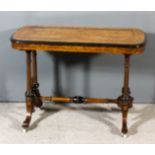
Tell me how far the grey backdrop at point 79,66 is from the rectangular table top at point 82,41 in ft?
0.91

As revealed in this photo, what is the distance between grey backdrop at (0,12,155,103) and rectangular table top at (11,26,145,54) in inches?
10.9

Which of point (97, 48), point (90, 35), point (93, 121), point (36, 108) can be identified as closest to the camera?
point (97, 48)

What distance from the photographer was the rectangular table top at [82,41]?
248cm

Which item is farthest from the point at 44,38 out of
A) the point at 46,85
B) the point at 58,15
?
the point at 46,85

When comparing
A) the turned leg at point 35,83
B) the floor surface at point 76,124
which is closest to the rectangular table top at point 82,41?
the turned leg at point 35,83

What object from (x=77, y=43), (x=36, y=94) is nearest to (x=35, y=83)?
(x=36, y=94)

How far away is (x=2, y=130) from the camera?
2803mm

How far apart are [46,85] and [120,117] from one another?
705 mm

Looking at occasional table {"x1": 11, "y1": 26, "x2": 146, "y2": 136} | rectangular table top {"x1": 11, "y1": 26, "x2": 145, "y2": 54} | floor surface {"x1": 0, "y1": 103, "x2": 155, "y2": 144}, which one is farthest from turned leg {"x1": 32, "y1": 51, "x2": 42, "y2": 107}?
rectangular table top {"x1": 11, "y1": 26, "x2": 145, "y2": 54}

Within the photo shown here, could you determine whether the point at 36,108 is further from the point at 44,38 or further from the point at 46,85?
the point at 44,38

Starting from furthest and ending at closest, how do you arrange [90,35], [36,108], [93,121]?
1. [36,108]
2. [93,121]
3. [90,35]

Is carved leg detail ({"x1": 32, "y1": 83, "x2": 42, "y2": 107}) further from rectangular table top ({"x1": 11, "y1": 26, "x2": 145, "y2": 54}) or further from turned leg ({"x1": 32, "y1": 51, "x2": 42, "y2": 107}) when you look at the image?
rectangular table top ({"x1": 11, "y1": 26, "x2": 145, "y2": 54})

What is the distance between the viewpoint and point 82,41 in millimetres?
2529

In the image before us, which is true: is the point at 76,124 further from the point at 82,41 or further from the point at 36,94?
the point at 82,41
